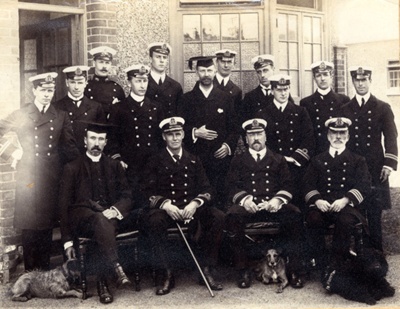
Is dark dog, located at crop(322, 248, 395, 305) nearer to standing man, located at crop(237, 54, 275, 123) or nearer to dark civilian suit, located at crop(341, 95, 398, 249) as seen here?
dark civilian suit, located at crop(341, 95, 398, 249)

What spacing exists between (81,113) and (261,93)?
1806mm

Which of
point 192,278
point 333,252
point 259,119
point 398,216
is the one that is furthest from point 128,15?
point 398,216

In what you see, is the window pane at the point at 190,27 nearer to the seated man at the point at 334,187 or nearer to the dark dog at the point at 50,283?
the seated man at the point at 334,187

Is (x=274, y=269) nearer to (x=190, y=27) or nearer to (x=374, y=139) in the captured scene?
(x=374, y=139)

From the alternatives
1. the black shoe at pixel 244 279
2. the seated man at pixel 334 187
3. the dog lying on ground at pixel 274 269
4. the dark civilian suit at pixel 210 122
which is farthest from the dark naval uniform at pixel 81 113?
the seated man at pixel 334 187

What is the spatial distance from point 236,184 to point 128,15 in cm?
221

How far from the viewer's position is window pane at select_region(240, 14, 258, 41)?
631cm

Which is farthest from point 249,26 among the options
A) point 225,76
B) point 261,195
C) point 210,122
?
point 261,195

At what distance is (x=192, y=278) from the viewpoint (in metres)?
4.93

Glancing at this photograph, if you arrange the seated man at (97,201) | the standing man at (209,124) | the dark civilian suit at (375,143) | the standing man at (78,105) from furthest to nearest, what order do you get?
the standing man at (209,124) < the dark civilian suit at (375,143) < the standing man at (78,105) < the seated man at (97,201)

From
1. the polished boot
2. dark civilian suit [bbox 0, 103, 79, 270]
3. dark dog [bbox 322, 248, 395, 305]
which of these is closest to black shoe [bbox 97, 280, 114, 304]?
the polished boot

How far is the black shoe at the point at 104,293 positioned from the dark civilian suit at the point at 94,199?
0.67 ft

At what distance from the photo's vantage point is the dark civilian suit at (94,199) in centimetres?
443

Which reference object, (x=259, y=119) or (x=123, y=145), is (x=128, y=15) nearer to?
(x=123, y=145)
